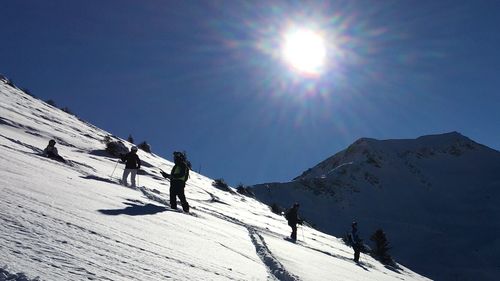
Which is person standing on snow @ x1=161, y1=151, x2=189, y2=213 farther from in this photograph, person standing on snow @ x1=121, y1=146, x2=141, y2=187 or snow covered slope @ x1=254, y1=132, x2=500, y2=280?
snow covered slope @ x1=254, y1=132, x2=500, y2=280

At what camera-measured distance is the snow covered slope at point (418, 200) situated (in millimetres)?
56094

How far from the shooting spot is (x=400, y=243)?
60.8 metres

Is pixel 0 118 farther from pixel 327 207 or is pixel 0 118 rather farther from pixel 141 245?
pixel 327 207

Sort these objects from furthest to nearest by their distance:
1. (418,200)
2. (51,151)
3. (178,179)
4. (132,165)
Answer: (418,200) < (132,165) < (51,151) < (178,179)

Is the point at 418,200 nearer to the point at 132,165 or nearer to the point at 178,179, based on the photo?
the point at 132,165

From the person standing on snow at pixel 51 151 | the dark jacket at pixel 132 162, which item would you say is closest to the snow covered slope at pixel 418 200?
the dark jacket at pixel 132 162

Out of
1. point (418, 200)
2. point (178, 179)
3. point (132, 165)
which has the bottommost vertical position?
point (178, 179)

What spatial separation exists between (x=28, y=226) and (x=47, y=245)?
0.47 m

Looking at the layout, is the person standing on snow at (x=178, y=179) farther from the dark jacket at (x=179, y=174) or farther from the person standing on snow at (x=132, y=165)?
the person standing on snow at (x=132, y=165)

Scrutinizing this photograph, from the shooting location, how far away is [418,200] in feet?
274

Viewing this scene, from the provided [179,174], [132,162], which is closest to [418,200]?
[132,162]

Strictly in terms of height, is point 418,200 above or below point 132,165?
above

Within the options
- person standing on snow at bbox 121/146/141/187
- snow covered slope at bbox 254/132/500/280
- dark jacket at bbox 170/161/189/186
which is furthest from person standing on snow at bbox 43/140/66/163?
snow covered slope at bbox 254/132/500/280

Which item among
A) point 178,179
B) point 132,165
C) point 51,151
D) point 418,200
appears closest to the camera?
point 178,179
